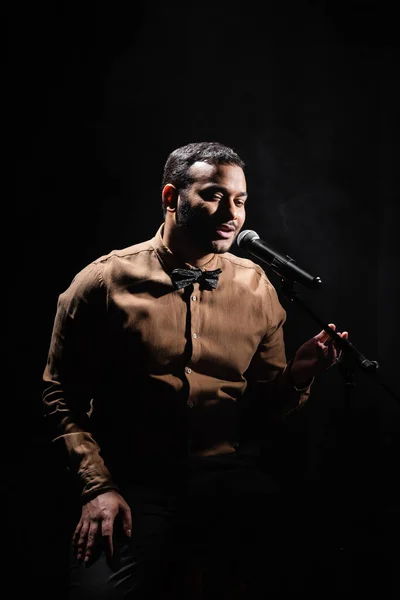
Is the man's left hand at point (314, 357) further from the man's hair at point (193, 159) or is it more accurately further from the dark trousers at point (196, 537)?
the man's hair at point (193, 159)

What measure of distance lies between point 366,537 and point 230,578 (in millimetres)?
745

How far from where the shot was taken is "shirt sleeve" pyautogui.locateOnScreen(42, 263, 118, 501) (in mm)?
2006

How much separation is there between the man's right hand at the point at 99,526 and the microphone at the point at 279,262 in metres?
0.91

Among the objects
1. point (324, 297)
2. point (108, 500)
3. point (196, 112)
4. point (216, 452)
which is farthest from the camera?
point (324, 297)

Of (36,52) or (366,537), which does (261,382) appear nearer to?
(366,537)

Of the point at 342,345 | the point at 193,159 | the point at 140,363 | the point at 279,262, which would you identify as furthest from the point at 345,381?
the point at 193,159

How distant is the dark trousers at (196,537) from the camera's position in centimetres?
182

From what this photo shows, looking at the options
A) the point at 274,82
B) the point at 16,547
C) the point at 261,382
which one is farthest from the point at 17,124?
the point at 16,547

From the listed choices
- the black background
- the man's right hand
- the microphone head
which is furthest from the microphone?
the man's right hand

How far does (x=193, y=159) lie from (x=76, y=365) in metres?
0.86

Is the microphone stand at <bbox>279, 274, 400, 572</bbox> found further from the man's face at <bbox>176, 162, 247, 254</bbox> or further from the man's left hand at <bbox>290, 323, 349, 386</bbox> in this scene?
the man's face at <bbox>176, 162, 247, 254</bbox>

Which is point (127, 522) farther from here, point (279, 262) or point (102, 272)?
point (279, 262)

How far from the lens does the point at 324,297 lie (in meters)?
2.82

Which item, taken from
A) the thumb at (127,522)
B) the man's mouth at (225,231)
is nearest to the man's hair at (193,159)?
the man's mouth at (225,231)
